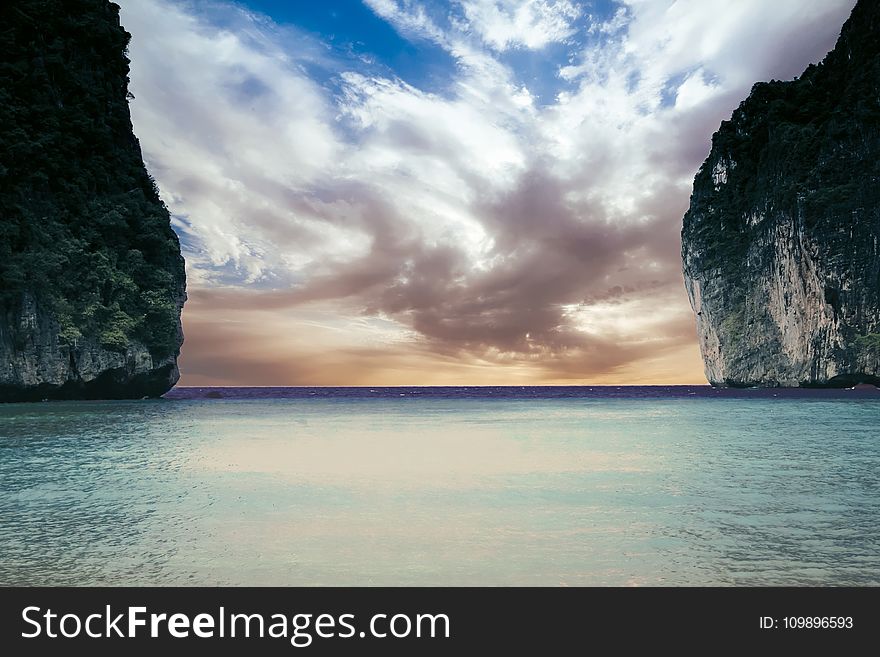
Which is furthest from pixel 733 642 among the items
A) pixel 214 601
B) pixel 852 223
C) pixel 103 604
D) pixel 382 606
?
pixel 852 223

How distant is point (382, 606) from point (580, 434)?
16.1m

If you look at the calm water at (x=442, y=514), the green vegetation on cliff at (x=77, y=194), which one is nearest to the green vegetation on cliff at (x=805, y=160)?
the calm water at (x=442, y=514)

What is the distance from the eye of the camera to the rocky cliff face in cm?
5012

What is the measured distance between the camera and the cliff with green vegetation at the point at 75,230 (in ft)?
118

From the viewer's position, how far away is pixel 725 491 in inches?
351

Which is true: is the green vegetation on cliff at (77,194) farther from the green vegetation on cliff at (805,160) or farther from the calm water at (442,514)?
the green vegetation on cliff at (805,160)

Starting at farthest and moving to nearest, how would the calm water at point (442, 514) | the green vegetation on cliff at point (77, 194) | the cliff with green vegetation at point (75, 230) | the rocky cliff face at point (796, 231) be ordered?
the rocky cliff face at point (796, 231)
the green vegetation on cliff at point (77, 194)
the cliff with green vegetation at point (75, 230)
the calm water at point (442, 514)

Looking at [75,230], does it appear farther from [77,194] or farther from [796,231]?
[796,231]

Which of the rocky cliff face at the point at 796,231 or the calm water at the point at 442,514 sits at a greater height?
the rocky cliff face at the point at 796,231

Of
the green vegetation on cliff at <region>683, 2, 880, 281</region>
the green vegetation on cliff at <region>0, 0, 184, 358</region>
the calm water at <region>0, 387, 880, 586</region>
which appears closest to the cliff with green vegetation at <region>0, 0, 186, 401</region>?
the green vegetation on cliff at <region>0, 0, 184, 358</region>

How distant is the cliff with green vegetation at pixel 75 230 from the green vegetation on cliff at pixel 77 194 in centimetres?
8

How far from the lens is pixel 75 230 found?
39969 mm

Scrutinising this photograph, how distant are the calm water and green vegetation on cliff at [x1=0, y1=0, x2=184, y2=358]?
2598cm

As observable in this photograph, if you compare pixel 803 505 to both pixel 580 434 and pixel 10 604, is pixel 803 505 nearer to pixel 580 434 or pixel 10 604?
pixel 10 604
